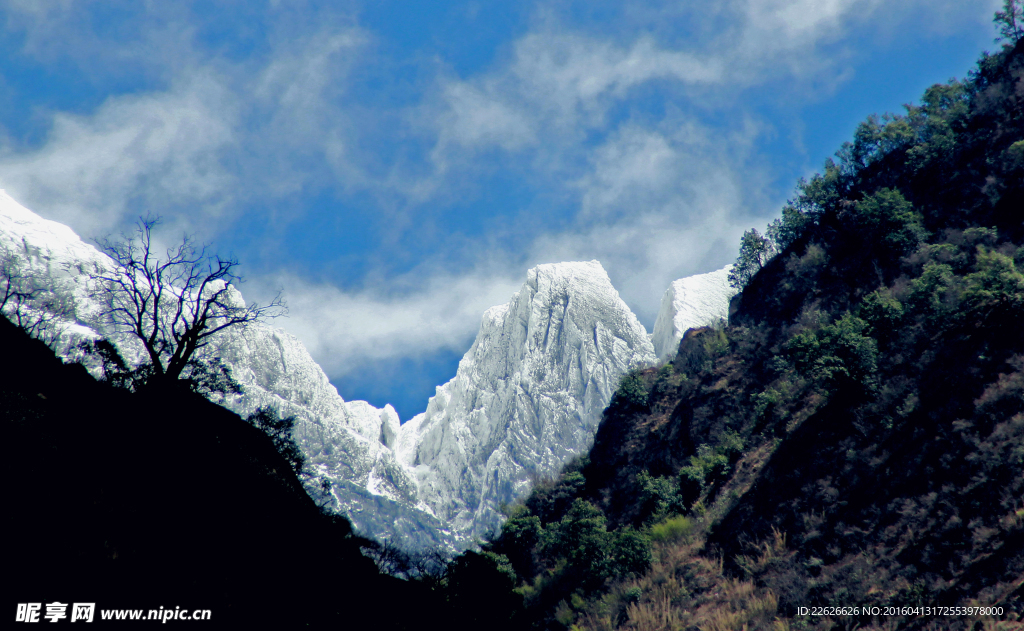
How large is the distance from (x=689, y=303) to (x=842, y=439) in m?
166

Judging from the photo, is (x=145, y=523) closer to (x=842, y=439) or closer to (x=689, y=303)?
(x=842, y=439)

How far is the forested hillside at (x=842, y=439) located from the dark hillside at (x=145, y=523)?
601 cm

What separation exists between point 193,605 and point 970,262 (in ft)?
101

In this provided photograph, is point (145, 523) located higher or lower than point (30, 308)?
lower

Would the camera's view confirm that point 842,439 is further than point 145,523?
Yes

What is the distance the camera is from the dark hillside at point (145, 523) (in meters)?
8.30

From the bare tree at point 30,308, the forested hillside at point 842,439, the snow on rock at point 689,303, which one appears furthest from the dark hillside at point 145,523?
the snow on rock at point 689,303

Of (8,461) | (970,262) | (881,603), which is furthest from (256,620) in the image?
(970,262)

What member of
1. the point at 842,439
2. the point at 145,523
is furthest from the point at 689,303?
the point at 145,523

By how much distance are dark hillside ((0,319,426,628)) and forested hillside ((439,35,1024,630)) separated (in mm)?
6012

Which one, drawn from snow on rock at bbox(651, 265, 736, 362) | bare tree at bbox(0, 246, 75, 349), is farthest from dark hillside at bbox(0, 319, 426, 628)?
snow on rock at bbox(651, 265, 736, 362)

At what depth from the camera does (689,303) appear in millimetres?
178375

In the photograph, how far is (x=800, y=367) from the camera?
75.4ft

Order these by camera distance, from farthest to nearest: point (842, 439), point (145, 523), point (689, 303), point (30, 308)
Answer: point (689, 303)
point (30, 308)
point (842, 439)
point (145, 523)
